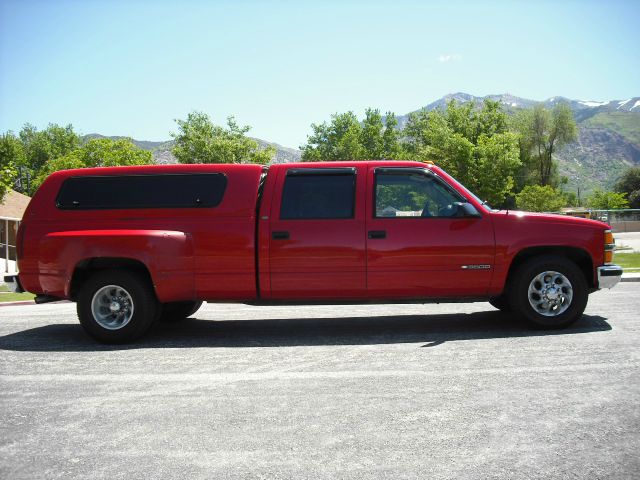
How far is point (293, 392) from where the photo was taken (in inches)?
180

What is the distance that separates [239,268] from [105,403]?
263 cm

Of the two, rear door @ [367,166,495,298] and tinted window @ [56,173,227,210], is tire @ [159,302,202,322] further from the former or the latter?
rear door @ [367,166,495,298]

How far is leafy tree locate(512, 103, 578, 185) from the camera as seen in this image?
284 ft

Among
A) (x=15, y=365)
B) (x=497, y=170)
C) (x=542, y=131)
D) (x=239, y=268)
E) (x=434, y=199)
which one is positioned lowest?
(x=15, y=365)

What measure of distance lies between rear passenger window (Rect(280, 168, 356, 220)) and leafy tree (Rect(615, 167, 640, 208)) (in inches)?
4273

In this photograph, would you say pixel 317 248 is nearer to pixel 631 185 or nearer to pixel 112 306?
pixel 112 306

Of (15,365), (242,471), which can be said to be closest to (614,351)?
(242,471)

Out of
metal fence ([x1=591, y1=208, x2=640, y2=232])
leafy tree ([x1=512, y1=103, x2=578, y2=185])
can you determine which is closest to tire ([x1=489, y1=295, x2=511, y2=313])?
metal fence ([x1=591, y1=208, x2=640, y2=232])

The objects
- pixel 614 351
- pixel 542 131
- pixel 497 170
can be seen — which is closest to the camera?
pixel 614 351

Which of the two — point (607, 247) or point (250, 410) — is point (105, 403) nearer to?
point (250, 410)

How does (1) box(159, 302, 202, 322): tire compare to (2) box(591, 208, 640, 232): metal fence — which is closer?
(1) box(159, 302, 202, 322): tire

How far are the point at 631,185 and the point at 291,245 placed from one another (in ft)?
380

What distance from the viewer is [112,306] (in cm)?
680

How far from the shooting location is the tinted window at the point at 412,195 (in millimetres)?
6875
